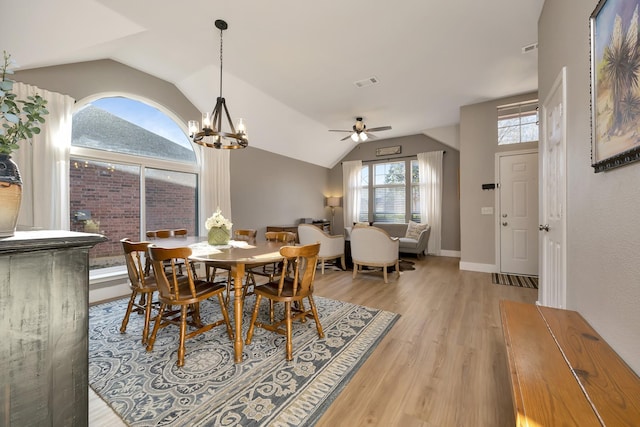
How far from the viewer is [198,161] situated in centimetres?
445

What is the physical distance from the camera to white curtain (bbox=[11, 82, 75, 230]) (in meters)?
2.68

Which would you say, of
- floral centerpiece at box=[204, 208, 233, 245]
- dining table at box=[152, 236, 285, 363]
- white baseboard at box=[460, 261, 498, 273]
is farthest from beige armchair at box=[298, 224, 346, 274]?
white baseboard at box=[460, 261, 498, 273]

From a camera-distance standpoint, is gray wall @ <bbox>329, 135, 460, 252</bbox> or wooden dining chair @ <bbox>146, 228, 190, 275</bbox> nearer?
wooden dining chair @ <bbox>146, 228, 190, 275</bbox>

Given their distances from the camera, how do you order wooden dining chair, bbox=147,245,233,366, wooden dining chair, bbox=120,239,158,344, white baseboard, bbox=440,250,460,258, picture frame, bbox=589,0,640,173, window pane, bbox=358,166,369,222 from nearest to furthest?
picture frame, bbox=589,0,640,173, wooden dining chair, bbox=147,245,233,366, wooden dining chair, bbox=120,239,158,344, white baseboard, bbox=440,250,460,258, window pane, bbox=358,166,369,222

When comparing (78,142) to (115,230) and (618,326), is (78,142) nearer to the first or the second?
(115,230)

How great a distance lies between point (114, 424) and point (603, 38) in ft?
10.4

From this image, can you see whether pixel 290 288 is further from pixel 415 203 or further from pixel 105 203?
pixel 415 203

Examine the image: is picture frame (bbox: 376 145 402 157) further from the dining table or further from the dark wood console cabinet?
the dark wood console cabinet

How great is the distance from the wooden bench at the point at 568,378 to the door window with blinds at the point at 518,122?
402 cm

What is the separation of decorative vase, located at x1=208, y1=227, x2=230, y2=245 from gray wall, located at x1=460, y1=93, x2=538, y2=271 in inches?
172

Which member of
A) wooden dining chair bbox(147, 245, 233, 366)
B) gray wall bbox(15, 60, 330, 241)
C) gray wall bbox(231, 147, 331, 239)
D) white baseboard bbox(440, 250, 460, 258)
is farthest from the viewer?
white baseboard bbox(440, 250, 460, 258)

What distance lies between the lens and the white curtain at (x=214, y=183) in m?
4.39

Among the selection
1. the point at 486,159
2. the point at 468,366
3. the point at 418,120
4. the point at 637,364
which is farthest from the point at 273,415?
the point at 418,120

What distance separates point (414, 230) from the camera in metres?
6.10
